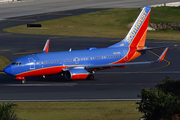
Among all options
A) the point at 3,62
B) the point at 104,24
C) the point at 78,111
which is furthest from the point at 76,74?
the point at 104,24

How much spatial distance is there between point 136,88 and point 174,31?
59.4 meters

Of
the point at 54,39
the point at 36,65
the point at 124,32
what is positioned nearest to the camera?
the point at 36,65

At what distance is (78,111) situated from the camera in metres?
32.8

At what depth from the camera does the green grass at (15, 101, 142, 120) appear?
30844 millimetres

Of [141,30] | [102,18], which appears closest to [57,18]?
[102,18]

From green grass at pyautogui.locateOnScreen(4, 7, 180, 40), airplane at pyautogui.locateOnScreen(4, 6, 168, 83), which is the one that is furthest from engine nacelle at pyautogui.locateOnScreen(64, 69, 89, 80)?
green grass at pyautogui.locateOnScreen(4, 7, 180, 40)

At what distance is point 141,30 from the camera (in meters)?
52.6

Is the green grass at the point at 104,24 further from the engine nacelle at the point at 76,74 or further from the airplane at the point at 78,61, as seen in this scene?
the engine nacelle at the point at 76,74

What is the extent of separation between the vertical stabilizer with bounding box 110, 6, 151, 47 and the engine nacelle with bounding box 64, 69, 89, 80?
29.2 ft

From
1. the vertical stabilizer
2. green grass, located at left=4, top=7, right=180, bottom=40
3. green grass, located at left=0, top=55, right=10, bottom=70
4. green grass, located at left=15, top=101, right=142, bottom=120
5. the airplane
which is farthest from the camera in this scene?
green grass, located at left=4, top=7, right=180, bottom=40

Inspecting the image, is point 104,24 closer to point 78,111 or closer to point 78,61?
point 78,61

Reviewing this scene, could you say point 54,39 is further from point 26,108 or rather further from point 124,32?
point 26,108

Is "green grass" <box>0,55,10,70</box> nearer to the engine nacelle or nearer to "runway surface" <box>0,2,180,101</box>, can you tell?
"runway surface" <box>0,2,180,101</box>

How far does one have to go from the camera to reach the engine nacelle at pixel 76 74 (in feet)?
147
